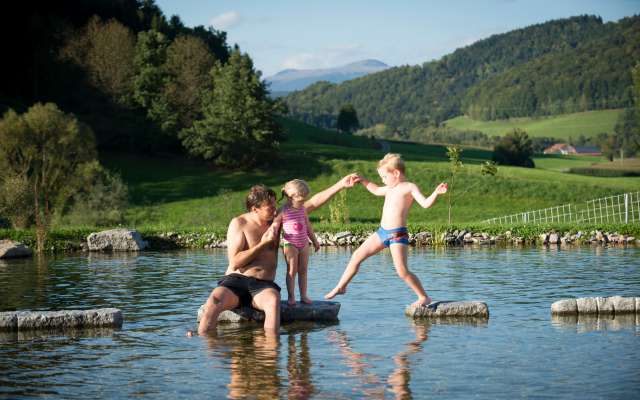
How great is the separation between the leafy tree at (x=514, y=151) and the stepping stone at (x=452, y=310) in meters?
79.2

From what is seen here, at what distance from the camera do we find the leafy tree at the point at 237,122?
182 feet

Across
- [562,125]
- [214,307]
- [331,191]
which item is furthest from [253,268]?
[562,125]

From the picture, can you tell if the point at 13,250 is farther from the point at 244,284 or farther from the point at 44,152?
the point at 244,284

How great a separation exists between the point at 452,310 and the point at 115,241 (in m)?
17.0

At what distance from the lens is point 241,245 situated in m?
10.9

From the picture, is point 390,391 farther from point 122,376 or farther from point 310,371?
point 122,376

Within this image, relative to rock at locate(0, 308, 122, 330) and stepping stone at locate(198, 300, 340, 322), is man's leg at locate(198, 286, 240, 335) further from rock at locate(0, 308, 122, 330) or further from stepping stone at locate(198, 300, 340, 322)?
rock at locate(0, 308, 122, 330)

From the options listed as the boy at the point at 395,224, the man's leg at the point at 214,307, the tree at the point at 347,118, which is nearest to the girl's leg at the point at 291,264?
the boy at the point at 395,224

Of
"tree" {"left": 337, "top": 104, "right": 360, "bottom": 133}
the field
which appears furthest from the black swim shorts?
"tree" {"left": 337, "top": 104, "right": 360, "bottom": 133}

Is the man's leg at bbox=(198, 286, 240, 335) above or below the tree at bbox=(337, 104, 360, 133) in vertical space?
below

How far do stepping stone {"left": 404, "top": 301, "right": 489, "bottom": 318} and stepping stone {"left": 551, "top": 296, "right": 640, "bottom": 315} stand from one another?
996 mm

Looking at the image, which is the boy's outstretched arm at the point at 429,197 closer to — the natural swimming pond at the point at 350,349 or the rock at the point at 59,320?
the natural swimming pond at the point at 350,349

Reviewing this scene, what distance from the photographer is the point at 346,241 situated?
2761cm

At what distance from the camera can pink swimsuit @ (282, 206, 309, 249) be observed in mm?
11203
